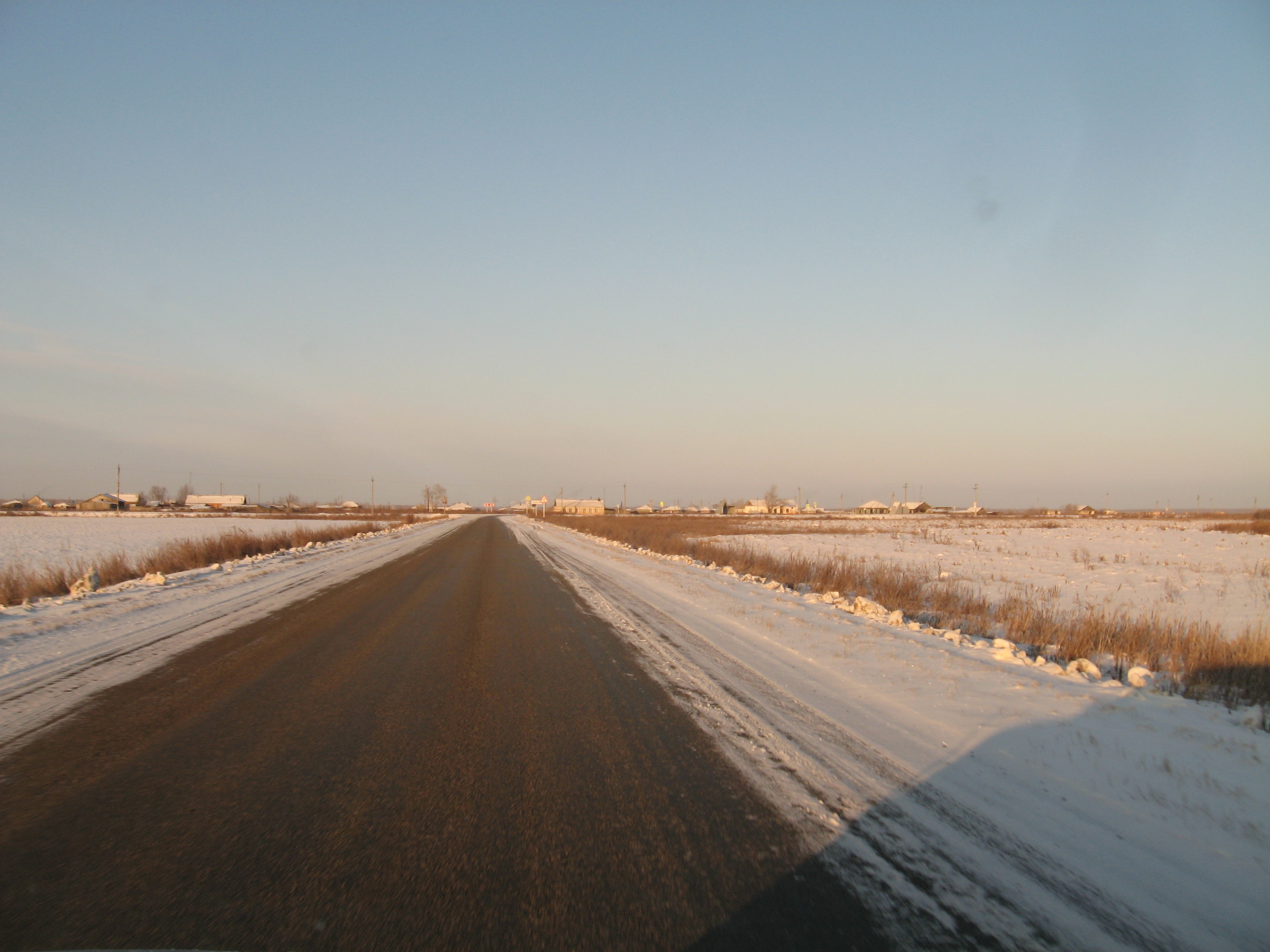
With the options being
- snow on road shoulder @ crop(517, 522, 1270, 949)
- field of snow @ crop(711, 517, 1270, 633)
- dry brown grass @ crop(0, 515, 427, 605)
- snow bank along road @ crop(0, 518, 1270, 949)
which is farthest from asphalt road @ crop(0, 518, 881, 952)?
dry brown grass @ crop(0, 515, 427, 605)

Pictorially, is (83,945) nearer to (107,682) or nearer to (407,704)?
(407,704)

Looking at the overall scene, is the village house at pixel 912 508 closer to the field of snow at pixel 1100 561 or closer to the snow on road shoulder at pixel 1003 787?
the field of snow at pixel 1100 561

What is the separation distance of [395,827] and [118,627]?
27.5ft

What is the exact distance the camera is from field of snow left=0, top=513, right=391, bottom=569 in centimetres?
2184

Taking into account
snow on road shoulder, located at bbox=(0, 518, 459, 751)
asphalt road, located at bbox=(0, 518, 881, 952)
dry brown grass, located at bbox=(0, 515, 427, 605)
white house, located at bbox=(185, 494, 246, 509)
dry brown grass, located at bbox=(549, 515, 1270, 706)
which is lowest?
dry brown grass, located at bbox=(549, 515, 1270, 706)

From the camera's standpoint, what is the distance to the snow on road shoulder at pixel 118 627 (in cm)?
573

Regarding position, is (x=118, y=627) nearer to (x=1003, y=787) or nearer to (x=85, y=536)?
(x=1003, y=787)

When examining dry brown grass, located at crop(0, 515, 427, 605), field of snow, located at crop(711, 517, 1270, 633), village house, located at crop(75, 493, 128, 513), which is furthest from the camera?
village house, located at crop(75, 493, 128, 513)

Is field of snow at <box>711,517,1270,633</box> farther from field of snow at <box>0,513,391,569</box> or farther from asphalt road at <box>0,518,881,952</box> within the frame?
field of snow at <box>0,513,391,569</box>

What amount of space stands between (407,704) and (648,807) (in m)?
2.89

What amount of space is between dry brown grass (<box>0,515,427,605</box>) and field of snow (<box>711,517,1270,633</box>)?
1951 centimetres

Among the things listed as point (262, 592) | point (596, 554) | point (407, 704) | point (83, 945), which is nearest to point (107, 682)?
point (407, 704)

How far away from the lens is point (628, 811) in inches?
142

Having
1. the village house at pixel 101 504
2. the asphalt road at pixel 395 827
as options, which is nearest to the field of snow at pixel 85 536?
the asphalt road at pixel 395 827
